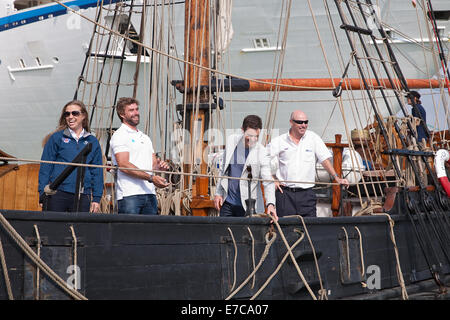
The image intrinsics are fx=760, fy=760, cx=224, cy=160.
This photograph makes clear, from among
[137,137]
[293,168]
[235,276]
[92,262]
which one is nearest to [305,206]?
[293,168]

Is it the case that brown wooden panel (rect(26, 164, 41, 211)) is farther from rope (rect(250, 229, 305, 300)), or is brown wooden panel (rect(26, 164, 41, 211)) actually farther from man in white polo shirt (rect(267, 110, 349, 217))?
rope (rect(250, 229, 305, 300))

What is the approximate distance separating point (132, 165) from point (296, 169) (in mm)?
1639

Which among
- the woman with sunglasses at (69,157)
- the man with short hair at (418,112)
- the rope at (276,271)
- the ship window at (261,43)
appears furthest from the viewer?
the ship window at (261,43)

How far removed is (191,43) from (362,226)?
8.87ft

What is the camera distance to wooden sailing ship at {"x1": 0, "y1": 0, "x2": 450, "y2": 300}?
453cm

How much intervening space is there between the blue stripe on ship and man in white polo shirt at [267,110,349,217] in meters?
13.6

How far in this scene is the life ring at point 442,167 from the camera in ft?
23.8

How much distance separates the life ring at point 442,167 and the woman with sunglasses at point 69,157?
11.4 feet

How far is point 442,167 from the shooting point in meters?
7.31

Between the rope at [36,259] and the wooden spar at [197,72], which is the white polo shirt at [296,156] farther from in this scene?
the rope at [36,259]

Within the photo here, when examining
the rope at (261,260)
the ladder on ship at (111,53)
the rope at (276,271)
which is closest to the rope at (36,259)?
the rope at (261,260)
